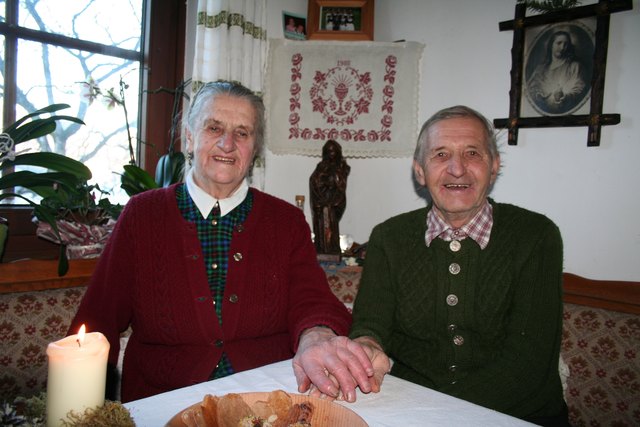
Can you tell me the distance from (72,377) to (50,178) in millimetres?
1503

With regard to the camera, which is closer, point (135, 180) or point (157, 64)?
point (135, 180)

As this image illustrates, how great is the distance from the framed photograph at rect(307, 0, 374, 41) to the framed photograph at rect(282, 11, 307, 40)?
51mm

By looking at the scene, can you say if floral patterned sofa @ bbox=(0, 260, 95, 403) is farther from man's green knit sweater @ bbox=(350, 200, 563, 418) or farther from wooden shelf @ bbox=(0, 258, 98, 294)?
man's green knit sweater @ bbox=(350, 200, 563, 418)

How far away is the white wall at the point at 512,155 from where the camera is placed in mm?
2061

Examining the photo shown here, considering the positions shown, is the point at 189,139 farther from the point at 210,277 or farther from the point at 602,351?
the point at 602,351

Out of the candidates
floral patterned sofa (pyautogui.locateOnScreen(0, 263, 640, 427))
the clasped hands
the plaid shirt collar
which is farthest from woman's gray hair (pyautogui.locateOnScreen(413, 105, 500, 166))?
floral patterned sofa (pyautogui.locateOnScreen(0, 263, 640, 427))

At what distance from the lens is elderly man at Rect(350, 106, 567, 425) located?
1.27 m

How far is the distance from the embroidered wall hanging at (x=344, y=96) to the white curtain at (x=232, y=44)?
0.78ft

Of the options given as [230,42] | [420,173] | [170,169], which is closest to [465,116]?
[420,173]

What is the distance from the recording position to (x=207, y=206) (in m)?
1.56

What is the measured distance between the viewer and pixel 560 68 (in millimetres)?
2207

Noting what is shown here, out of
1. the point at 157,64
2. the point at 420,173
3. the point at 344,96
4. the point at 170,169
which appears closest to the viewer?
the point at 420,173

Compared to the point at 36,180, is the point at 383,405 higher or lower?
lower

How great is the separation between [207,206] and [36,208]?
2.40 ft
